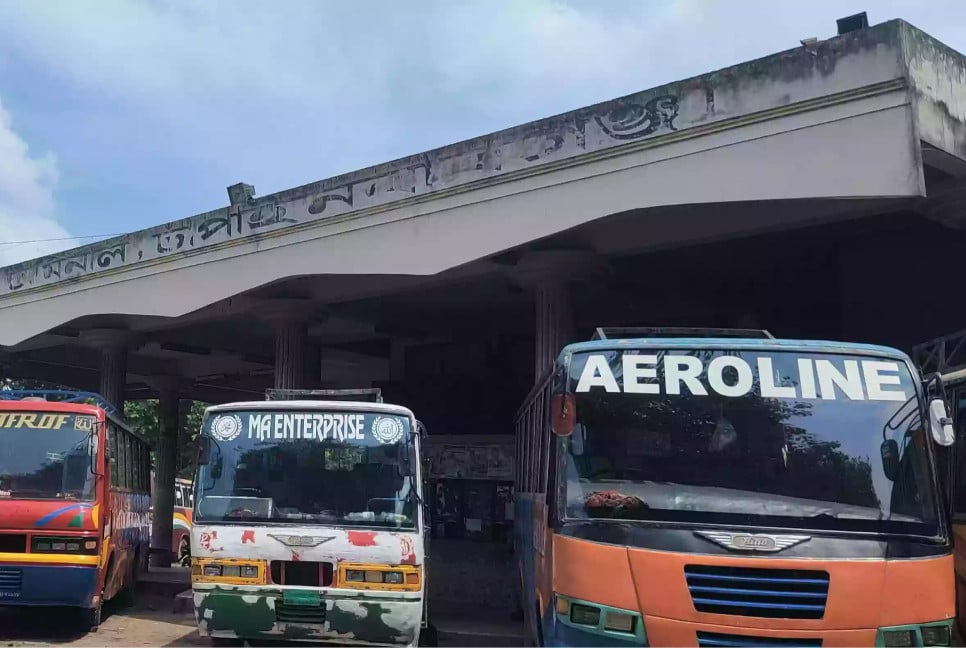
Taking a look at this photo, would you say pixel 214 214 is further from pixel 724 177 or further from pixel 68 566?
pixel 724 177

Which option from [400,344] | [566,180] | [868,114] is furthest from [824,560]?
[400,344]

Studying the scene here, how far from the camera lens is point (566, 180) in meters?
11.4

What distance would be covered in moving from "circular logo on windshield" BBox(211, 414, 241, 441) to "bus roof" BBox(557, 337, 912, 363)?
3.93 meters

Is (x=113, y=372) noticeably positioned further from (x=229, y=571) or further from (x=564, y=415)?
(x=564, y=415)

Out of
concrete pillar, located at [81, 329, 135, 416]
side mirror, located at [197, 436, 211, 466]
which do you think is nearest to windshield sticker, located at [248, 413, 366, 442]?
side mirror, located at [197, 436, 211, 466]

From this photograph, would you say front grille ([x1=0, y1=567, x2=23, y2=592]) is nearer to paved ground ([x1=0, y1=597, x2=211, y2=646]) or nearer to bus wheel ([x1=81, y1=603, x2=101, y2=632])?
paved ground ([x1=0, y1=597, x2=211, y2=646])

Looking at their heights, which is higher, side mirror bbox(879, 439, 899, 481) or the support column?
the support column

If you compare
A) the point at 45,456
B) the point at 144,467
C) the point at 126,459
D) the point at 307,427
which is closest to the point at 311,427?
the point at 307,427

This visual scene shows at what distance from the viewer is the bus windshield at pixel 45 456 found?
971 centimetres

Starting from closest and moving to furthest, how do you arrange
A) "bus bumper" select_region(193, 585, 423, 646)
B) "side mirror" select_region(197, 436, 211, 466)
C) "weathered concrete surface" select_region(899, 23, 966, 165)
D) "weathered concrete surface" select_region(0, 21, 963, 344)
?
"bus bumper" select_region(193, 585, 423, 646) < "side mirror" select_region(197, 436, 211, 466) < "weathered concrete surface" select_region(899, 23, 966, 165) < "weathered concrete surface" select_region(0, 21, 963, 344)

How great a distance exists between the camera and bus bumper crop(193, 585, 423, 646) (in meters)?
7.74

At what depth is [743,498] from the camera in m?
5.44

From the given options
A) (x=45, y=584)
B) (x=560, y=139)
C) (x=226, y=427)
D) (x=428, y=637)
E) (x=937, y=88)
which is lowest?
(x=428, y=637)

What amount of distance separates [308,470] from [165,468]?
21302 mm
